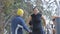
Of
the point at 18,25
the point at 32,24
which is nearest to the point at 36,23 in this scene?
the point at 32,24

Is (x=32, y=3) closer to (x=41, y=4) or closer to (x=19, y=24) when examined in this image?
(x=41, y=4)

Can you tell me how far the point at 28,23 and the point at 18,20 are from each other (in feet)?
1.19

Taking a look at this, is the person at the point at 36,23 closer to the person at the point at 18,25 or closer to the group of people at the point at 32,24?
the group of people at the point at 32,24

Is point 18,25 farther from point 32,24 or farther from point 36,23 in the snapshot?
point 36,23

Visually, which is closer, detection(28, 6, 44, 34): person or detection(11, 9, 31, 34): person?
detection(28, 6, 44, 34): person

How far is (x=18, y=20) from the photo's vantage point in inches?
328

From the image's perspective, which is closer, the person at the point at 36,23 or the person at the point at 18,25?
the person at the point at 36,23

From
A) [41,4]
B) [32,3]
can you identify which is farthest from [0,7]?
[41,4]

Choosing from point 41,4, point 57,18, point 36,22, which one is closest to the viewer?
point 57,18

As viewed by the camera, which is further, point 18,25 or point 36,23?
point 18,25

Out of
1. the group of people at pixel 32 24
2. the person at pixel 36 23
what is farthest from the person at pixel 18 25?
the person at pixel 36 23

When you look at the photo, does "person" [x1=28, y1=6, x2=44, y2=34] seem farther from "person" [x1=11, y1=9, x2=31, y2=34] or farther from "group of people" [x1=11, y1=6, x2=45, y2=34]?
"person" [x1=11, y1=9, x2=31, y2=34]

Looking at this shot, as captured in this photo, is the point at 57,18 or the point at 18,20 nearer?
the point at 57,18

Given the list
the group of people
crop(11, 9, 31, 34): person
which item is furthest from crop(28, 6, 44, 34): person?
crop(11, 9, 31, 34): person
